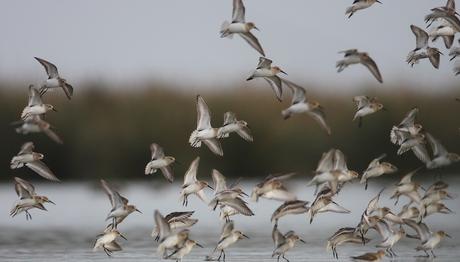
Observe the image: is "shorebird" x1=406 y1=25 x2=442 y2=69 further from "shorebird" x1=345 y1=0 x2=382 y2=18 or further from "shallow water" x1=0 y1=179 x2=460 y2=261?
"shallow water" x1=0 y1=179 x2=460 y2=261

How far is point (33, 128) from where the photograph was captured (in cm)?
1423

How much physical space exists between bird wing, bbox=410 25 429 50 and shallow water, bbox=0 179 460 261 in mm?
2689

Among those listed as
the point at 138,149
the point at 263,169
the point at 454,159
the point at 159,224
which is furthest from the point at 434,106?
the point at 159,224

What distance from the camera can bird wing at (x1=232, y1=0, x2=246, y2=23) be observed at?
14016 millimetres

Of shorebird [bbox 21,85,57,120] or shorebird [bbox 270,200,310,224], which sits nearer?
shorebird [bbox 270,200,310,224]

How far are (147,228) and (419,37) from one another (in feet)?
24.8

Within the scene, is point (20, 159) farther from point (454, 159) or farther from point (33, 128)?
point (454, 159)

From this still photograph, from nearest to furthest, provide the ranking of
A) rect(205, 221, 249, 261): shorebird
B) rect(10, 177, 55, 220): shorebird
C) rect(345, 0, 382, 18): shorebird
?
rect(205, 221, 249, 261): shorebird
rect(345, 0, 382, 18): shorebird
rect(10, 177, 55, 220): shorebird

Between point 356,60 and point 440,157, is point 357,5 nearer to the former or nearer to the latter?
point 356,60

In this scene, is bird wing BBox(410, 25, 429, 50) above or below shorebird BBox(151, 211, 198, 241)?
above

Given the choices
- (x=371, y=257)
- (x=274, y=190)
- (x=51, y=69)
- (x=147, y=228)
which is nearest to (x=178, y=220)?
→ (x=274, y=190)

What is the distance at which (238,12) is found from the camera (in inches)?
555

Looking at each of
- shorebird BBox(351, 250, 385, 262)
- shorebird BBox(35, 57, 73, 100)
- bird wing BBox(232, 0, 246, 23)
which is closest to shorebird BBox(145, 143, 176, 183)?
shorebird BBox(35, 57, 73, 100)

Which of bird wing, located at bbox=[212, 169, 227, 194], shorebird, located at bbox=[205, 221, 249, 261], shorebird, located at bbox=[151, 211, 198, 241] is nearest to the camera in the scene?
shorebird, located at bbox=[205, 221, 249, 261]
